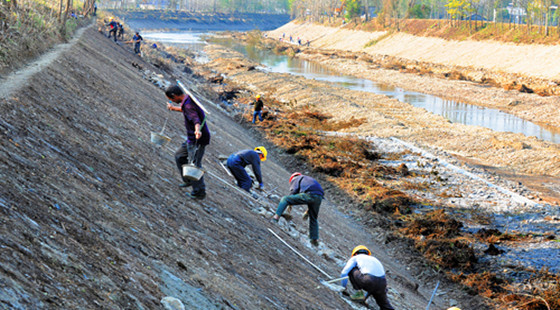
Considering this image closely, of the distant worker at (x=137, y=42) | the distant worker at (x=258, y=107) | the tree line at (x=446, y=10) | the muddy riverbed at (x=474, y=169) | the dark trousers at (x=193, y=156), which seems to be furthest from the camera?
the tree line at (x=446, y=10)

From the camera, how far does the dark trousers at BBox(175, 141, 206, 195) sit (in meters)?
8.72

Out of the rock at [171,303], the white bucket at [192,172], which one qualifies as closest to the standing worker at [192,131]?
the white bucket at [192,172]

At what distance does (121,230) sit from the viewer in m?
6.19

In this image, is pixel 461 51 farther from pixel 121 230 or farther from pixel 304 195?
pixel 121 230

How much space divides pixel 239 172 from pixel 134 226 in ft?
19.5

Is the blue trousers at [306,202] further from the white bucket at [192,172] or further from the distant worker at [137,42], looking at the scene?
the distant worker at [137,42]

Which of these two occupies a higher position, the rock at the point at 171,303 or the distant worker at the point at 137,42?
the distant worker at the point at 137,42

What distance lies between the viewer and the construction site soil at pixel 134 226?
4.79 m

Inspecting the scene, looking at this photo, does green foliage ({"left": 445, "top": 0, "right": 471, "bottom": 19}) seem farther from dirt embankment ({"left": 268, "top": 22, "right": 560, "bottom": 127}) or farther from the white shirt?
the white shirt

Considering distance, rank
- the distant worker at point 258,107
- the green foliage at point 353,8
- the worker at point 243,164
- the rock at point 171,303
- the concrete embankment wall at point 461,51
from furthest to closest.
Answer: the green foliage at point 353,8 < the concrete embankment wall at point 461,51 < the distant worker at point 258,107 < the worker at point 243,164 < the rock at point 171,303

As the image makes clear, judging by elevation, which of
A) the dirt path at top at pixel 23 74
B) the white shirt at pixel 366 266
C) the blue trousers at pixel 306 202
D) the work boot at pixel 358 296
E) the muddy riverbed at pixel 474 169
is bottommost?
the muddy riverbed at pixel 474 169

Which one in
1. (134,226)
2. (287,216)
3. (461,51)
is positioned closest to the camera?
(134,226)

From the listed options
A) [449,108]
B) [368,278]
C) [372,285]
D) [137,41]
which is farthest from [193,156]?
[449,108]

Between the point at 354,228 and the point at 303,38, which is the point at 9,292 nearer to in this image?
the point at 354,228
